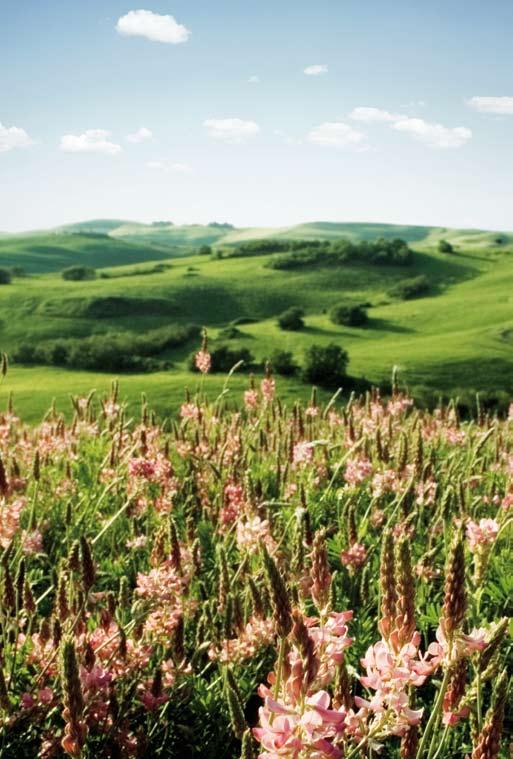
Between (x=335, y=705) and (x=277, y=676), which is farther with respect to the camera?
(x=335, y=705)

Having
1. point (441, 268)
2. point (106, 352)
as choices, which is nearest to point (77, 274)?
point (106, 352)

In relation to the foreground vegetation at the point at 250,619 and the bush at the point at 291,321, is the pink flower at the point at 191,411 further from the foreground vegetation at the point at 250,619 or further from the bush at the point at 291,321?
the bush at the point at 291,321

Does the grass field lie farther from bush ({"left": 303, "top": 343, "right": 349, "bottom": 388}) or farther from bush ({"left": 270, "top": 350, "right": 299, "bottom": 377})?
bush ({"left": 270, "top": 350, "right": 299, "bottom": 377})

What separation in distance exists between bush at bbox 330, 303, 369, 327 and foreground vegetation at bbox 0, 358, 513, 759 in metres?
76.1

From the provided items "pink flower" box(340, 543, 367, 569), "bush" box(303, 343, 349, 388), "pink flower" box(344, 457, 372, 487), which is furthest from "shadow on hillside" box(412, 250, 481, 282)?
"pink flower" box(340, 543, 367, 569)

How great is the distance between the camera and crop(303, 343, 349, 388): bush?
50.0 meters

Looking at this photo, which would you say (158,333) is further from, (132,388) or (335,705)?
(335,705)

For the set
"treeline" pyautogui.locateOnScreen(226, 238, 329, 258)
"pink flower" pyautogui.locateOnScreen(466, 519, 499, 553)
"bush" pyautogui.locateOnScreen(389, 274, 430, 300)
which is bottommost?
"bush" pyautogui.locateOnScreen(389, 274, 430, 300)

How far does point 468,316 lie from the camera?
85062mm

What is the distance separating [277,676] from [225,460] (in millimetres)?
4783

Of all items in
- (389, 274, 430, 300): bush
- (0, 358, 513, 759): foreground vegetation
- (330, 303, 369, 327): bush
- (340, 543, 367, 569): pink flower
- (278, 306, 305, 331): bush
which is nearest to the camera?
(0, 358, 513, 759): foreground vegetation

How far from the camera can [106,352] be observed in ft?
209

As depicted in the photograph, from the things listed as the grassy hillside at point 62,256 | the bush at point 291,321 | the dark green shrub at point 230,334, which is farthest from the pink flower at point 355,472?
the grassy hillside at point 62,256

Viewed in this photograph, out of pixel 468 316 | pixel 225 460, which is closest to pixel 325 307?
pixel 468 316
